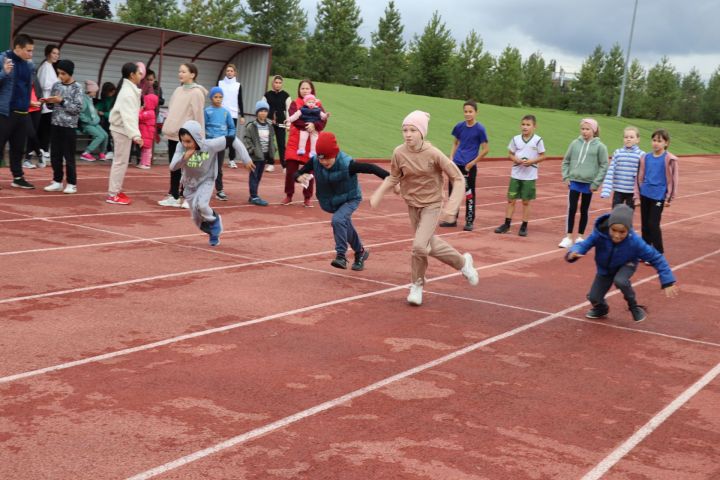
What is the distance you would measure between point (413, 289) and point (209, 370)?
311 centimetres

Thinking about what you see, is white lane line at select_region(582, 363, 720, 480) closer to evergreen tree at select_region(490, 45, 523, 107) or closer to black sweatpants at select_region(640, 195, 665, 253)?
black sweatpants at select_region(640, 195, 665, 253)

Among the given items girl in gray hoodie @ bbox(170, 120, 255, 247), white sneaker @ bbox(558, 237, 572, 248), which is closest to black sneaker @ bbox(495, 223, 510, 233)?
white sneaker @ bbox(558, 237, 572, 248)

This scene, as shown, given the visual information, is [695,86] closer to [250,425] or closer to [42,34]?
[42,34]

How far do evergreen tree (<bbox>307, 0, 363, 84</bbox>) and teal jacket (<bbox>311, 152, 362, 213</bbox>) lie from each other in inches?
2419

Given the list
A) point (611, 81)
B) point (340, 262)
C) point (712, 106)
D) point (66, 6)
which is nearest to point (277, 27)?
point (66, 6)

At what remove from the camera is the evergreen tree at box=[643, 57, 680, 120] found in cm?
8494

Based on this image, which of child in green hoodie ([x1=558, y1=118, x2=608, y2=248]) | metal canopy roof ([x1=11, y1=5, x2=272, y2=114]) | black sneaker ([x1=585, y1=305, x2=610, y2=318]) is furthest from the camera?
metal canopy roof ([x1=11, y1=5, x2=272, y2=114])

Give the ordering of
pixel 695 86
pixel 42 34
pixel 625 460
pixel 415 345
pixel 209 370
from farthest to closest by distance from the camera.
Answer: pixel 695 86, pixel 42 34, pixel 415 345, pixel 209 370, pixel 625 460

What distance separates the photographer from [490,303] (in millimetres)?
9578

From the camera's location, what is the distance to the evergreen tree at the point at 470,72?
7100cm

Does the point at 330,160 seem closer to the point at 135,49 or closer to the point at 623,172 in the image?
the point at 623,172

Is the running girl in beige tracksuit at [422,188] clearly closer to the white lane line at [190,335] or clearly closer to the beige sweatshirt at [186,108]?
the white lane line at [190,335]

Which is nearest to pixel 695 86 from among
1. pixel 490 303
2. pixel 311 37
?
pixel 311 37

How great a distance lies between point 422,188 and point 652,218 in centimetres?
523
